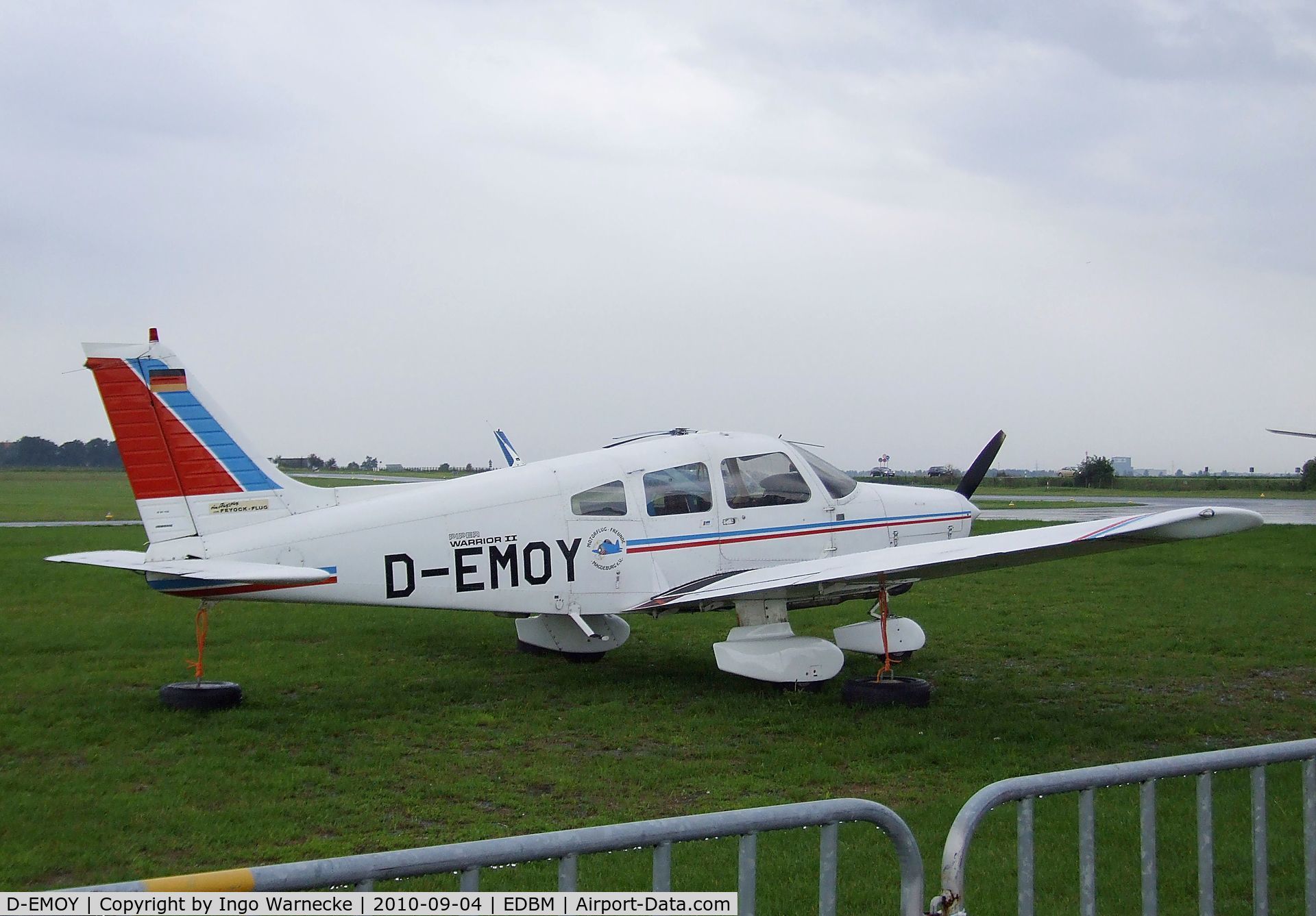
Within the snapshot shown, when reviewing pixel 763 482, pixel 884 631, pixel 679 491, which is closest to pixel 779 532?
pixel 763 482

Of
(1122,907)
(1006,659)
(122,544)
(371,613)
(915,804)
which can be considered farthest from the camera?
(122,544)

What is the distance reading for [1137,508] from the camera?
3634 centimetres

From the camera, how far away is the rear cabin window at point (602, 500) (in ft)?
33.7

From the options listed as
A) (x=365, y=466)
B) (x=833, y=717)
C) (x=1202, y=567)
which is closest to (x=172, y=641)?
(x=833, y=717)

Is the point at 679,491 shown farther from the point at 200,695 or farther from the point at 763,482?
the point at 200,695

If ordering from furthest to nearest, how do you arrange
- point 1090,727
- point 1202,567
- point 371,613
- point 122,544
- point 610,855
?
point 122,544
point 1202,567
point 371,613
point 1090,727
point 610,855

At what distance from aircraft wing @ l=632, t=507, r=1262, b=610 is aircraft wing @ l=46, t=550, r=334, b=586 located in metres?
3.27

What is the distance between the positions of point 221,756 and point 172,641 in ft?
18.3

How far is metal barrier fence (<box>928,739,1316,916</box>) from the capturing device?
116 inches

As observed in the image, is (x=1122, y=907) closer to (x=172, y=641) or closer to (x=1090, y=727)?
(x=1090, y=727)

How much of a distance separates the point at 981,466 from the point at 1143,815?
10.7 metres

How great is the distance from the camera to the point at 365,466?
130 meters

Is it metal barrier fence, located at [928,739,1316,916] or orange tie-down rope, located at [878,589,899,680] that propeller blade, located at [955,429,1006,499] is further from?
metal barrier fence, located at [928,739,1316,916]

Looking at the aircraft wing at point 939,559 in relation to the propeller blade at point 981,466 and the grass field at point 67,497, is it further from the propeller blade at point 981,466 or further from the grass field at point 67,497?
the grass field at point 67,497
